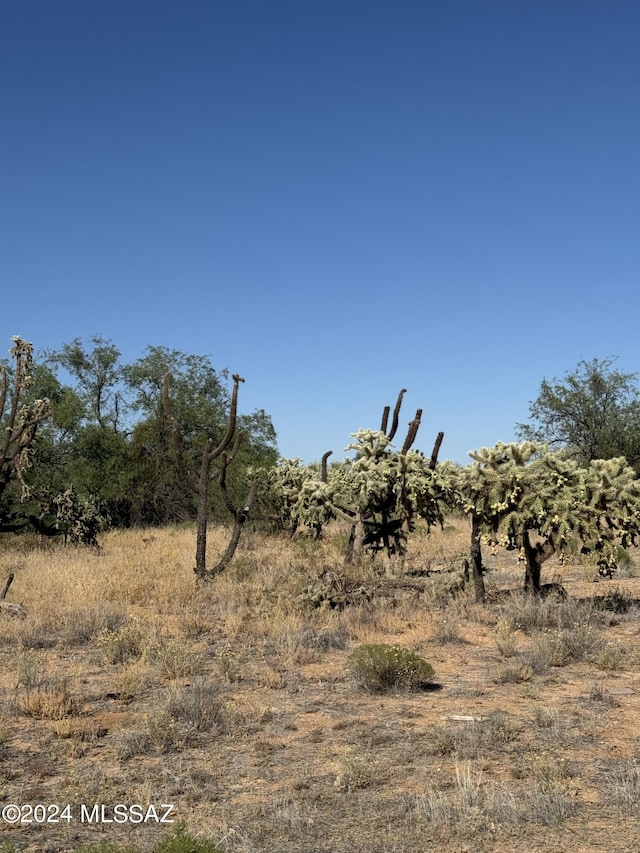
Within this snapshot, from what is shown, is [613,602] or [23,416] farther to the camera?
[23,416]

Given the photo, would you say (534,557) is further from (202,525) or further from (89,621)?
(89,621)

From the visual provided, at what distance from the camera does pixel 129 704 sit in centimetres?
838

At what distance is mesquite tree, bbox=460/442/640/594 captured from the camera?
12523 mm

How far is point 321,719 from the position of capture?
7879 millimetres

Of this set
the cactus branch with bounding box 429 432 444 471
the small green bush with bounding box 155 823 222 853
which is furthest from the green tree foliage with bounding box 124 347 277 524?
the small green bush with bounding box 155 823 222 853

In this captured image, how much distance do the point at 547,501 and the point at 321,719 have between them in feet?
20.9

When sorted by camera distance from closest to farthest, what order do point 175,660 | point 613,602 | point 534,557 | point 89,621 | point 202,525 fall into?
point 175,660 < point 89,621 < point 613,602 < point 534,557 < point 202,525

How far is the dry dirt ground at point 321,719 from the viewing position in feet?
17.5

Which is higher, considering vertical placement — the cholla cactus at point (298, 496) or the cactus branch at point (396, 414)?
the cactus branch at point (396, 414)

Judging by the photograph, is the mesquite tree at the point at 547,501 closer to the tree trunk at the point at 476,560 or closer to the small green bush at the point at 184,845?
the tree trunk at the point at 476,560

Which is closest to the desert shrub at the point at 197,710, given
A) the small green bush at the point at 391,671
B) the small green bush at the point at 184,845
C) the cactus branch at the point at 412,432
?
the small green bush at the point at 391,671

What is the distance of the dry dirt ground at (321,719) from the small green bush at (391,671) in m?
0.16

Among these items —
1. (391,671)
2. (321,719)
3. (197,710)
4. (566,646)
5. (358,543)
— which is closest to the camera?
(197,710)

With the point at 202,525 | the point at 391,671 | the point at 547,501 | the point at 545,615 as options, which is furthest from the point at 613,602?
the point at 202,525
